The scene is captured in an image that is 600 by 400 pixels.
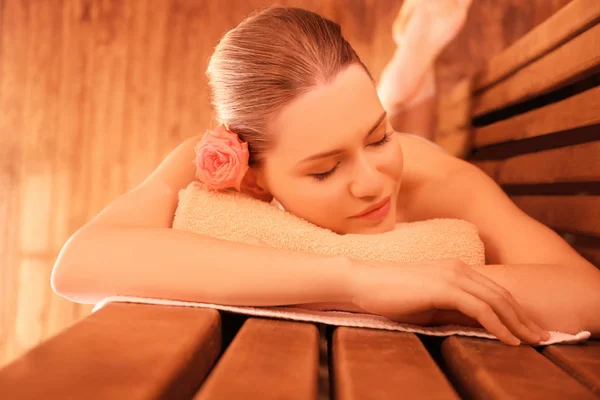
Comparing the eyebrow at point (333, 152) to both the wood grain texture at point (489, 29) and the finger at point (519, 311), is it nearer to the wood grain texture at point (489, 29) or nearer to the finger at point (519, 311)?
the finger at point (519, 311)

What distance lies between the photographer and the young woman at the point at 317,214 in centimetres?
84

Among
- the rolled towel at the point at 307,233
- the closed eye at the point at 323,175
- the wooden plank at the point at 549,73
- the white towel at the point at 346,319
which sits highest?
the wooden plank at the point at 549,73

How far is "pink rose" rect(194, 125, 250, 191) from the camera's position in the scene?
3.58ft

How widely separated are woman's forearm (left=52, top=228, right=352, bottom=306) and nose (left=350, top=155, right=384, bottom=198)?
0.67ft

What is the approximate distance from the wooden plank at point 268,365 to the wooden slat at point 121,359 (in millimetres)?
36

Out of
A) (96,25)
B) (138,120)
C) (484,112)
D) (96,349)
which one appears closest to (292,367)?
(96,349)

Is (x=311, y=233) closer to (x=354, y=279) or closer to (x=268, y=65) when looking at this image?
(x=354, y=279)

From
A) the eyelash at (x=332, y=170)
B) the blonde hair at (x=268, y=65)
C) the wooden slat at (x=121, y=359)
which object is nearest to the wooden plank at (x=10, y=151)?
the blonde hair at (x=268, y=65)

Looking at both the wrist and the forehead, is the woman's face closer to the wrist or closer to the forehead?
the forehead

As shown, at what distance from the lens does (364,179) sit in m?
1.03

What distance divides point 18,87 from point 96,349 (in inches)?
88.0

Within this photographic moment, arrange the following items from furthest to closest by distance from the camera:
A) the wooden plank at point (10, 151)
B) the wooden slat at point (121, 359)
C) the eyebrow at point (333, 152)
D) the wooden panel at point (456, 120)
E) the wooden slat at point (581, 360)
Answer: the wooden plank at point (10, 151)
the wooden panel at point (456, 120)
the eyebrow at point (333, 152)
the wooden slat at point (581, 360)
the wooden slat at point (121, 359)

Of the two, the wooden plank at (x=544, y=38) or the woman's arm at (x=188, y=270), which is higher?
the wooden plank at (x=544, y=38)

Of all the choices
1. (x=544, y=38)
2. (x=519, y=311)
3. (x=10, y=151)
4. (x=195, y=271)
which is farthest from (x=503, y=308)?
(x=10, y=151)
